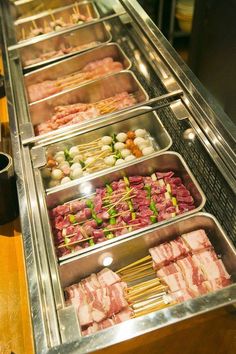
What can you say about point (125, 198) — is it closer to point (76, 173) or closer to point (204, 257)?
point (76, 173)

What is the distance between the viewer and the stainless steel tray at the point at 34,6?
13.6 feet

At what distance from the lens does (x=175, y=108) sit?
2.22m

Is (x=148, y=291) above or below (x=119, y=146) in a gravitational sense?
below

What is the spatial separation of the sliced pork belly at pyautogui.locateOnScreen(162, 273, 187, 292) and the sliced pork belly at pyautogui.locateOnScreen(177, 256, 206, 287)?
1.0 inches

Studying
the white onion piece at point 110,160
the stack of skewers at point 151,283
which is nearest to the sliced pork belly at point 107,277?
the stack of skewers at point 151,283

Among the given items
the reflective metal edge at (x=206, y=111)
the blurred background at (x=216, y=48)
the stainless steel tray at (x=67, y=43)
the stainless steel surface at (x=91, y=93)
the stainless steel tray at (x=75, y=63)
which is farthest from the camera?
the blurred background at (x=216, y=48)

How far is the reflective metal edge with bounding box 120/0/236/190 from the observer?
6.10 ft

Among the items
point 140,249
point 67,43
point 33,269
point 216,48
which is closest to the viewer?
point 33,269

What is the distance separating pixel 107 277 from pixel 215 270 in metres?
0.58

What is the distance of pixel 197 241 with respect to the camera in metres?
1.95

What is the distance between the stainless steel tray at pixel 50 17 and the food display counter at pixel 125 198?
82 cm

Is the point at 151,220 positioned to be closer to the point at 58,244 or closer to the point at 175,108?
the point at 58,244

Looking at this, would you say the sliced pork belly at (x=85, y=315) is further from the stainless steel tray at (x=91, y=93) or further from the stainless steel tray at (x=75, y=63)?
the stainless steel tray at (x=75, y=63)

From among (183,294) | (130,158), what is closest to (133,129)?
(130,158)
